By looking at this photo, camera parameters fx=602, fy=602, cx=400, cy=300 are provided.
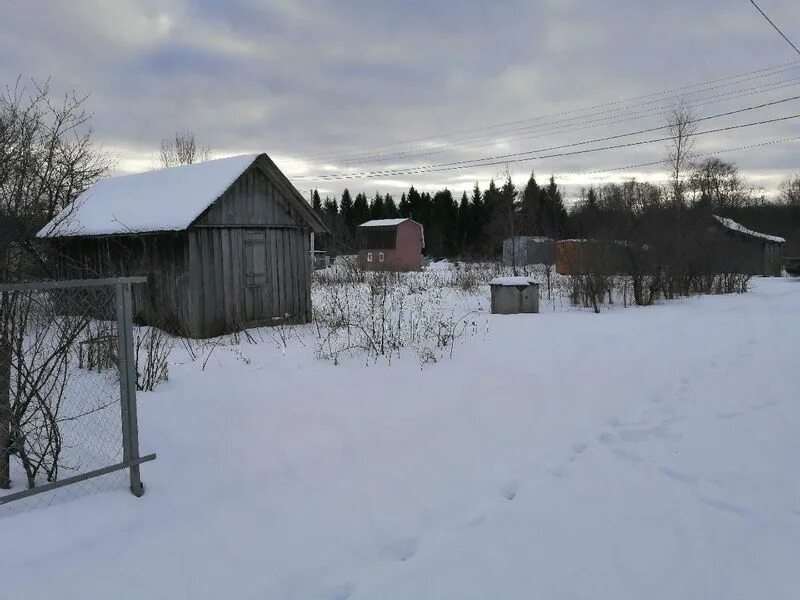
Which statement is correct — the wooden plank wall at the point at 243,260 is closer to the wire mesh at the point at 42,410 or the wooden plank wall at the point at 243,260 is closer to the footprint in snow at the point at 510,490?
the wire mesh at the point at 42,410

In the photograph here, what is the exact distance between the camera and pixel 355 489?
4348 mm

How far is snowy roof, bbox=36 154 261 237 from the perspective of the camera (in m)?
12.1

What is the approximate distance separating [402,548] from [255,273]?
33.6 feet

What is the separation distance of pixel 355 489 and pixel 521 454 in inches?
58.2

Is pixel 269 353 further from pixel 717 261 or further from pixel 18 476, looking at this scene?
pixel 717 261

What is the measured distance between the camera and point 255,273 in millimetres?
13070

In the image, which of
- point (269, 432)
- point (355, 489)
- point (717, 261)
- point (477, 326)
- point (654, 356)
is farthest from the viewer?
point (717, 261)

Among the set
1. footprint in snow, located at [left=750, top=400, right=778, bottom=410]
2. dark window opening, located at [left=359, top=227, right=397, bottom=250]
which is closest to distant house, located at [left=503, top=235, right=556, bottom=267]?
dark window opening, located at [left=359, top=227, right=397, bottom=250]

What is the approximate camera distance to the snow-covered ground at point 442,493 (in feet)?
10.5

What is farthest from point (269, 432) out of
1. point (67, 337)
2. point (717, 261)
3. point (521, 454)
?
point (717, 261)

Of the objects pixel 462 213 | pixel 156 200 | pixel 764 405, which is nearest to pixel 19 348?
pixel 764 405

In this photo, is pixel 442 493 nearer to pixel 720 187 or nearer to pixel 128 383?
pixel 128 383

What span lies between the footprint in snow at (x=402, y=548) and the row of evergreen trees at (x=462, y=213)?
47128mm

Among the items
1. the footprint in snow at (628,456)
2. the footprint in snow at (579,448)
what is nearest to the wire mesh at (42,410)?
the footprint in snow at (579,448)
